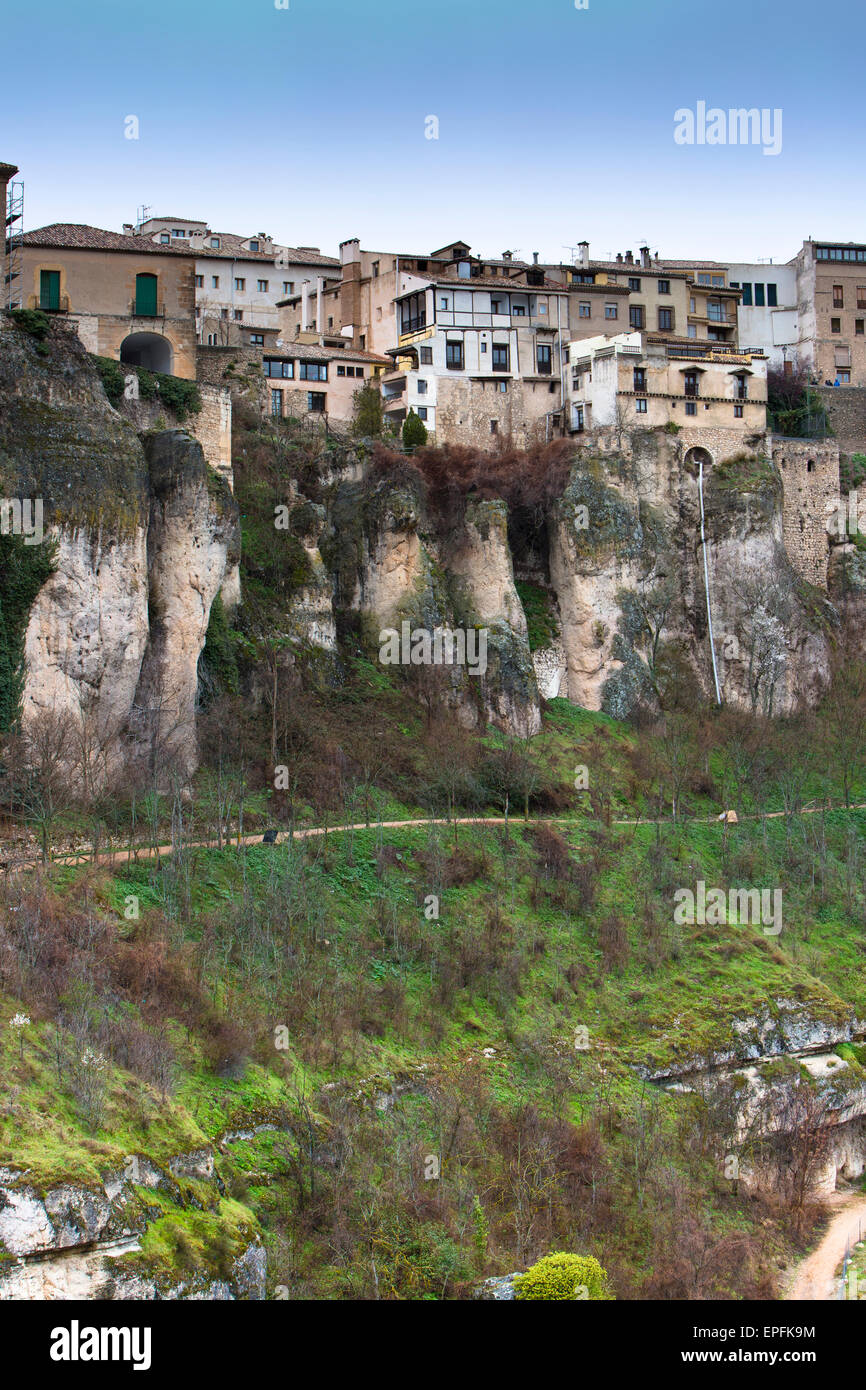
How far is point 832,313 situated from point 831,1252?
180 feet

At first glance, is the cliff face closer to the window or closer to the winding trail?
the winding trail

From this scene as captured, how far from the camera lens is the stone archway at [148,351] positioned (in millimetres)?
62156

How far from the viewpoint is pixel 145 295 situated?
62.2m

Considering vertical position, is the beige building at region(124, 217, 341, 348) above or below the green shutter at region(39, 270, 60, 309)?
above

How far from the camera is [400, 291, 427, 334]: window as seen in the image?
77.9m

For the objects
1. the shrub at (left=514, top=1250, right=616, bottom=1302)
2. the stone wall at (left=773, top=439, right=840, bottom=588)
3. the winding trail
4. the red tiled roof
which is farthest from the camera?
the stone wall at (left=773, top=439, right=840, bottom=588)

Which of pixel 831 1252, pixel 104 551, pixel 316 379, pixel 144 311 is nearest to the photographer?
pixel 831 1252

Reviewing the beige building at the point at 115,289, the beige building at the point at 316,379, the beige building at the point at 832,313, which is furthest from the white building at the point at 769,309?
the beige building at the point at 115,289

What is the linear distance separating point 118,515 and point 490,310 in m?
29.7

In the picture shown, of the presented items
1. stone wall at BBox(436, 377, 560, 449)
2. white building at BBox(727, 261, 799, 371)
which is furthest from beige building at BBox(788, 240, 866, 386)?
stone wall at BBox(436, 377, 560, 449)

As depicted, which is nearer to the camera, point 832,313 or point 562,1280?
point 562,1280

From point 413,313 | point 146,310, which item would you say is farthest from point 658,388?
point 146,310

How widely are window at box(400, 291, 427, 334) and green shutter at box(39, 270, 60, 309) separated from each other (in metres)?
20.0

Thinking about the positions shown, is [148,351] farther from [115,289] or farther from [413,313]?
[413,313]
